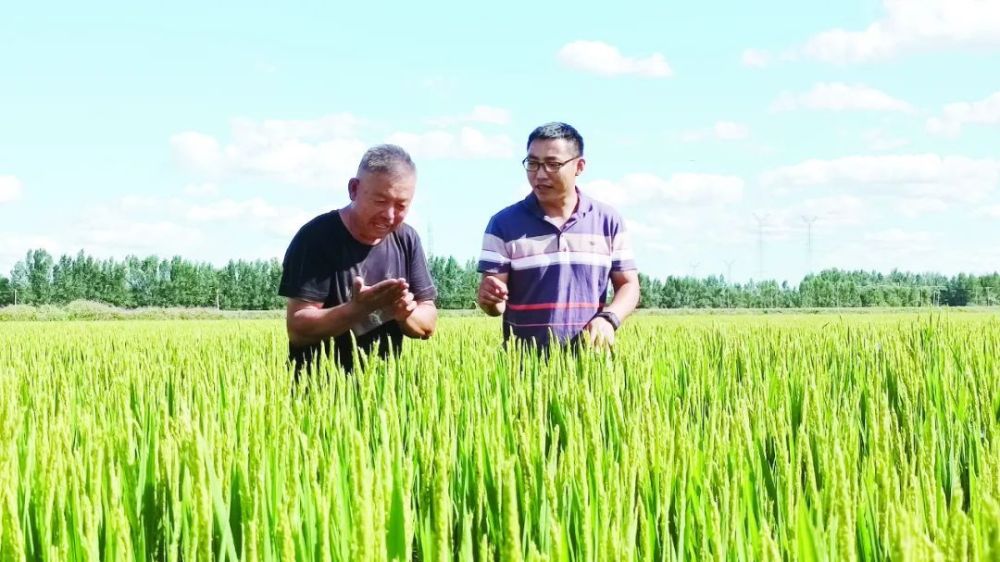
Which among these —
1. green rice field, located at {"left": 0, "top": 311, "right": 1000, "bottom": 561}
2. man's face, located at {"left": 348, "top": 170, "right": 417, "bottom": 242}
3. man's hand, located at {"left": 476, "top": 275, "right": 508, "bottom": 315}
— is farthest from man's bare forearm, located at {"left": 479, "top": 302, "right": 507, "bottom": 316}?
green rice field, located at {"left": 0, "top": 311, "right": 1000, "bottom": 561}

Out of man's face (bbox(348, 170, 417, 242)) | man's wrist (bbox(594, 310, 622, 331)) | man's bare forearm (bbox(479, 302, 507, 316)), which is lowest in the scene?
man's wrist (bbox(594, 310, 622, 331))

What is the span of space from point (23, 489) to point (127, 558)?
581mm

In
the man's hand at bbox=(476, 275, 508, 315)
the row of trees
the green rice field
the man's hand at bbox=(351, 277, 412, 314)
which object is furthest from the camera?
the row of trees

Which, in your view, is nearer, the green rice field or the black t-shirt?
the green rice field

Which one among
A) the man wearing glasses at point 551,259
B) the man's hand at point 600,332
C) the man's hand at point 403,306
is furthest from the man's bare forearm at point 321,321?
the man's hand at point 600,332

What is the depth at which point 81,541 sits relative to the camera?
114 centimetres

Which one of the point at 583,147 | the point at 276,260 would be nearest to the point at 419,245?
the point at 583,147

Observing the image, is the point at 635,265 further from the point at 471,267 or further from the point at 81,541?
the point at 471,267

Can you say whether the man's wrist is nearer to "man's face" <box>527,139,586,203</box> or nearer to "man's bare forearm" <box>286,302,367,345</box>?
"man's face" <box>527,139,586,203</box>

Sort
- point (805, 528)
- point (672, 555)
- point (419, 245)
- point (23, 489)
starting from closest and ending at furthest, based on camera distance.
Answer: point (805, 528) → point (672, 555) → point (23, 489) → point (419, 245)

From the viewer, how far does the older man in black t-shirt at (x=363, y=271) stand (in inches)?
111

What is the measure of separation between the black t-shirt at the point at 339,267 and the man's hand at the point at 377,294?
0.21 meters

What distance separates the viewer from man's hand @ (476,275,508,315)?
3324mm

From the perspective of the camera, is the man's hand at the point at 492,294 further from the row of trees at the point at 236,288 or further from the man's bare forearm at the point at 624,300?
the row of trees at the point at 236,288
